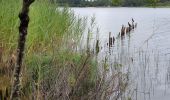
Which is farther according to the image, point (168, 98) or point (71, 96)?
point (168, 98)

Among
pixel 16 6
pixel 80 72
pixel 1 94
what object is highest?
pixel 16 6

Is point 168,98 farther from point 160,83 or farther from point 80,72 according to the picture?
point 80,72

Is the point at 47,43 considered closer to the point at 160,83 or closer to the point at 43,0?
the point at 43,0

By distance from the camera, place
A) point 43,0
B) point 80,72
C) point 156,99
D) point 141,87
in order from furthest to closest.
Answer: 1. point 141,87
2. point 156,99
3. point 43,0
4. point 80,72

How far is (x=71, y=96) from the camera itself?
22.6 ft

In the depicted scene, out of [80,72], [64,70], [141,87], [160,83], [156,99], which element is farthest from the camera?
[160,83]

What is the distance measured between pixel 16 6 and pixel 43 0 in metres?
2.01

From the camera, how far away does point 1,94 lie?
7.21 metres

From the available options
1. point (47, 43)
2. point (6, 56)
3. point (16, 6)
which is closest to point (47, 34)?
point (47, 43)

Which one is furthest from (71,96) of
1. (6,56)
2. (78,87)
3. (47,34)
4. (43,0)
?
(43,0)

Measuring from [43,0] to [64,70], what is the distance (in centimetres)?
562

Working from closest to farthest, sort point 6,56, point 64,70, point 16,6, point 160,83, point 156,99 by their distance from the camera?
point 64,70
point 6,56
point 16,6
point 156,99
point 160,83

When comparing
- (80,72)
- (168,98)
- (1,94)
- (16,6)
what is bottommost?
(168,98)

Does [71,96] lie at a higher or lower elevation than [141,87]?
higher
